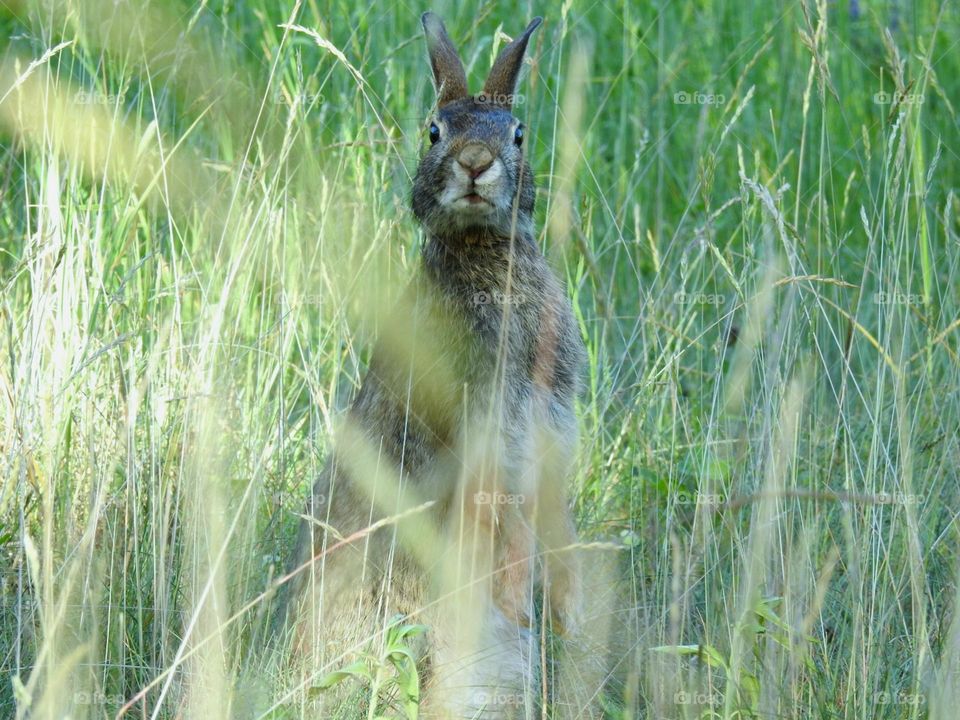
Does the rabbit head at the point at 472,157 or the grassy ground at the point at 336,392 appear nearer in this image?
the grassy ground at the point at 336,392

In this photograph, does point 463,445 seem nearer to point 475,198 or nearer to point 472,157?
point 475,198

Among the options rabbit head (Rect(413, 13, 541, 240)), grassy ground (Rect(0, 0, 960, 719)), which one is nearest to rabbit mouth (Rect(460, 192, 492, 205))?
rabbit head (Rect(413, 13, 541, 240))

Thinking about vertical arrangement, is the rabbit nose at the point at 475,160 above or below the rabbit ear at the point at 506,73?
below

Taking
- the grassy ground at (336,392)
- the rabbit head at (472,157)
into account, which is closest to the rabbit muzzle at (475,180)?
the rabbit head at (472,157)

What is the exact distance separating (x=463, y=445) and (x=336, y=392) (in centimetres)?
114

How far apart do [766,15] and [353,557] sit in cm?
492

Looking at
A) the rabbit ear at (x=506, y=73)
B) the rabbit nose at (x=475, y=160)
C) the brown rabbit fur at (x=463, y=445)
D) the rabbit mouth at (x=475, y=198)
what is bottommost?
the brown rabbit fur at (x=463, y=445)

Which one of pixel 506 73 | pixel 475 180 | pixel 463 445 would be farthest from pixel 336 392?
pixel 506 73

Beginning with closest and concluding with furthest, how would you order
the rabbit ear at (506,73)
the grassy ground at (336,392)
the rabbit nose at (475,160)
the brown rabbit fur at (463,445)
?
the grassy ground at (336,392) → the brown rabbit fur at (463,445) → the rabbit nose at (475,160) → the rabbit ear at (506,73)

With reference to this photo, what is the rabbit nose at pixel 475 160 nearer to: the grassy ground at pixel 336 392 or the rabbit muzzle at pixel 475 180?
the rabbit muzzle at pixel 475 180

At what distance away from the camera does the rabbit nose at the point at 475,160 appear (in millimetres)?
4109

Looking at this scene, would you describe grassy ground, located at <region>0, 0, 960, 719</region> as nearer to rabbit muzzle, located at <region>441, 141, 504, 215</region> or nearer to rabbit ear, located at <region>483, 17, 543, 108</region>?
rabbit ear, located at <region>483, 17, 543, 108</region>

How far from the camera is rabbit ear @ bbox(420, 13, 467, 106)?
448cm

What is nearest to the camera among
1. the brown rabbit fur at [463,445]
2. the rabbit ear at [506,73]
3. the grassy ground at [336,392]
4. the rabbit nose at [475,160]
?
the grassy ground at [336,392]
